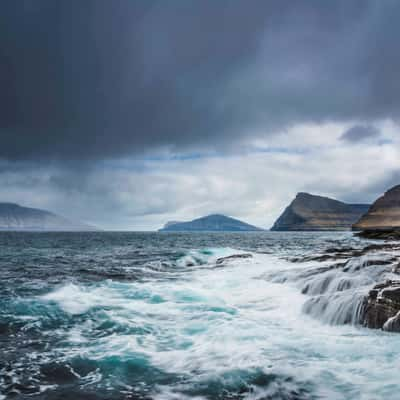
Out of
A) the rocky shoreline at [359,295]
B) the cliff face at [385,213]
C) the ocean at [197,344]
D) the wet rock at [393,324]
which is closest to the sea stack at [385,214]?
the cliff face at [385,213]

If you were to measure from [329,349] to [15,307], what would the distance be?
890 cm

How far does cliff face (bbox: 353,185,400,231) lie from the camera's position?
13588cm

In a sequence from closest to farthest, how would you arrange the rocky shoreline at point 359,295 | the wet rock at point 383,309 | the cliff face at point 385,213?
1. the wet rock at point 383,309
2. the rocky shoreline at point 359,295
3. the cliff face at point 385,213

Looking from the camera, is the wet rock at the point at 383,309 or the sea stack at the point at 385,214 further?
the sea stack at the point at 385,214

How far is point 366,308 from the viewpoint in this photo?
830 cm

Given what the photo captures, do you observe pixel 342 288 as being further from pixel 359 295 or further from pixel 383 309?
pixel 383 309

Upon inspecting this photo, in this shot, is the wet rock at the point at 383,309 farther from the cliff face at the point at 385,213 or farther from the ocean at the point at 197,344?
the cliff face at the point at 385,213

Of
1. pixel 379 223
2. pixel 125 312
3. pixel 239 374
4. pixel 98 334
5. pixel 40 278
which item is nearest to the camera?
pixel 239 374

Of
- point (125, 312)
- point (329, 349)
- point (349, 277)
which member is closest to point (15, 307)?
point (125, 312)

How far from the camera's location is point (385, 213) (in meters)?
140

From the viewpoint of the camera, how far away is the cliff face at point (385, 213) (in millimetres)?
135875

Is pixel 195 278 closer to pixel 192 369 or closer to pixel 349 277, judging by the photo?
pixel 349 277

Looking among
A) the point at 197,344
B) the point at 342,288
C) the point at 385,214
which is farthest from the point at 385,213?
the point at 197,344

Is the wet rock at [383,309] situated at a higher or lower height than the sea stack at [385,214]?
lower
